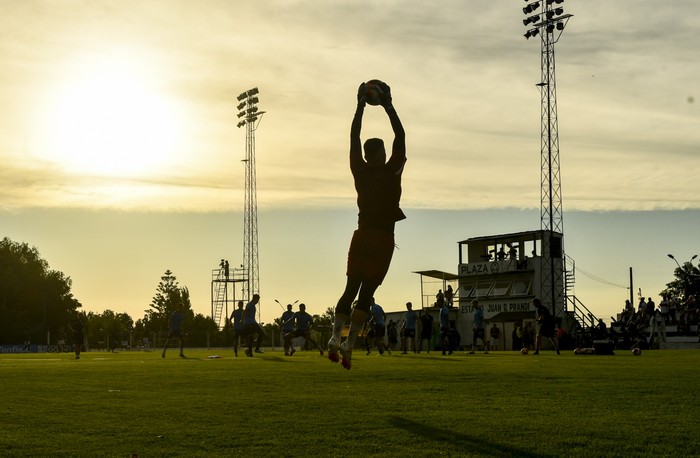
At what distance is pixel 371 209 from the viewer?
33.8 feet

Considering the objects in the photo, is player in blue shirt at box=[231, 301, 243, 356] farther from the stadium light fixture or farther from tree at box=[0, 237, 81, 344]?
tree at box=[0, 237, 81, 344]

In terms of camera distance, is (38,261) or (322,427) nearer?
(322,427)

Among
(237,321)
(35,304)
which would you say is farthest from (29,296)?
(237,321)

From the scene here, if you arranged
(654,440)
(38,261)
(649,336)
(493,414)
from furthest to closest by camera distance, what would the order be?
1. (38,261)
2. (649,336)
3. (493,414)
4. (654,440)

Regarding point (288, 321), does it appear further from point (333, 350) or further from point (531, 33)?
point (531, 33)

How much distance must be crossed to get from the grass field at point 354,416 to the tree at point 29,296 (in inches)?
4218

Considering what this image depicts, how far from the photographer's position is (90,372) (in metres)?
20.7

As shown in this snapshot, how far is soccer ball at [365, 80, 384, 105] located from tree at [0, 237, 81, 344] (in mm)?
112757

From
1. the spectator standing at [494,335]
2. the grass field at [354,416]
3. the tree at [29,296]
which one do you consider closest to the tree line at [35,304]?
the tree at [29,296]

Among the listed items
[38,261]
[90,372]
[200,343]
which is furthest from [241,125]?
[90,372]

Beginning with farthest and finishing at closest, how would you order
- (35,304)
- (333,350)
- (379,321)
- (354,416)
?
(35,304) → (379,321) → (354,416) → (333,350)

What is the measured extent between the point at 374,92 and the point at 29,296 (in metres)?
124

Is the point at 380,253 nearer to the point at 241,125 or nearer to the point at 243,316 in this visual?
the point at 243,316

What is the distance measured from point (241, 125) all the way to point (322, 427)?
89.5 meters
